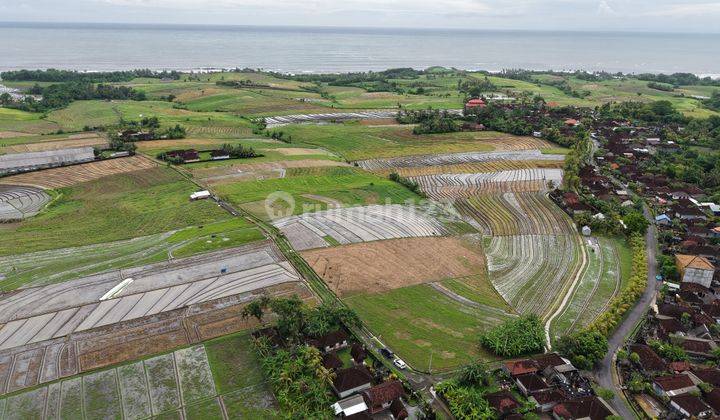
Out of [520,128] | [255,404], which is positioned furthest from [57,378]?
[520,128]

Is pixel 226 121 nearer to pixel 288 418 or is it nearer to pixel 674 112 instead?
pixel 288 418

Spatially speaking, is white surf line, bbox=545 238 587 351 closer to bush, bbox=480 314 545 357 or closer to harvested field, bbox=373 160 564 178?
bush, bbox=480 314 545 357

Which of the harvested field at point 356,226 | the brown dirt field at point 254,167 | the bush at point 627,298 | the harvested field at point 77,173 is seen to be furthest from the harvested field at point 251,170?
the bush at point 627,298

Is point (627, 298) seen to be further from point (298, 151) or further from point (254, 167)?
point (298, 151)

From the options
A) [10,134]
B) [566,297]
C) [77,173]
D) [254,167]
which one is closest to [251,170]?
[254,167]

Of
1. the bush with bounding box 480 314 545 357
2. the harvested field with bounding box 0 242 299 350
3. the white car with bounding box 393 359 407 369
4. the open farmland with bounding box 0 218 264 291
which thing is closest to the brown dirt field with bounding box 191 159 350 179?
the open farmland with bounding box 0 218 264 291

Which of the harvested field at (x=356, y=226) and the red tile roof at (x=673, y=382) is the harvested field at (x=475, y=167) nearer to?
the harvested field at (x=356, y=226)
